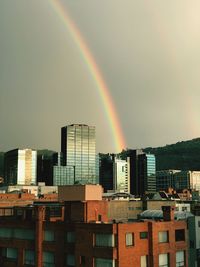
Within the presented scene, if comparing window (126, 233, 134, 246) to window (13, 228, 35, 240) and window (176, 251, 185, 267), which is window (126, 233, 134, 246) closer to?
window (176, 251, 185, 267)

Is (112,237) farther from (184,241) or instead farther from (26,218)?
(26,218)

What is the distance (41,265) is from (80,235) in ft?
29.2

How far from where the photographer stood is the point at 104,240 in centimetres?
5216

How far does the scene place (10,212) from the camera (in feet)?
257

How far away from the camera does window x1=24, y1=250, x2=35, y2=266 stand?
60737 mm

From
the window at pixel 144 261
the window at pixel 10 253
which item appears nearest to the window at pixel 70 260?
the window at pixel 144 261

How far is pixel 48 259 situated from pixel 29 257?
3839mm

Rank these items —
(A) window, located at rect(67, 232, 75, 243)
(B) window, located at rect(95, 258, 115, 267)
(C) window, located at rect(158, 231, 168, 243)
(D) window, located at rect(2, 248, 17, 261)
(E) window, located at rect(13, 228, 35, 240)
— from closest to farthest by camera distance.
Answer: (B) window, located at rect(95, 258, 115, 267), (C) window, located at rect(158, 231, 168, 243), (A) window, located at rect(67, 232, 75, 243), (E) window, located at rect(13, 228, 35, 240), (D) window, located at rect(2, 248, 17, 261)

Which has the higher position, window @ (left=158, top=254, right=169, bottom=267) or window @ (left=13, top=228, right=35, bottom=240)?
window @ (left=13, top=228, right=35, bottom=240)

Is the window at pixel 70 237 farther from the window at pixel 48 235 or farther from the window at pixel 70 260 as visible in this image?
the window at pixel 48 235

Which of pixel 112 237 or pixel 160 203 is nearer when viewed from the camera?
pixel 112 237

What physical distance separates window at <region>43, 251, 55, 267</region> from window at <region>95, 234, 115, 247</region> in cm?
901

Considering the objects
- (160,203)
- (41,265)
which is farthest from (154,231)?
(160,203)

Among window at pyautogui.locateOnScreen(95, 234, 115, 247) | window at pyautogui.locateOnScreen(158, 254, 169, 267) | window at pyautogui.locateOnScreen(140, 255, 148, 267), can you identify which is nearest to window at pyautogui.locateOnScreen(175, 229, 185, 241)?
window at pyautogui.locateOnScreen(158, 254, 169, 267)
